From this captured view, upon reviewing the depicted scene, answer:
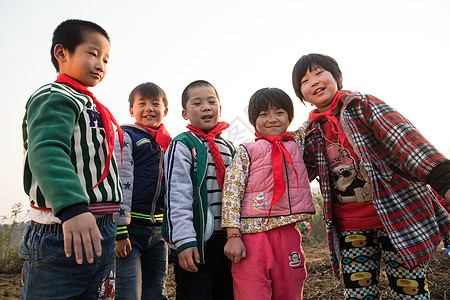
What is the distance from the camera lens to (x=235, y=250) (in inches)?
71.0

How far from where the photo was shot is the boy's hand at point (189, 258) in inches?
67.7

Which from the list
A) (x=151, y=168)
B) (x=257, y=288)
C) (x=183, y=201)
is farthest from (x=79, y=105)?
(x=257, y=288)

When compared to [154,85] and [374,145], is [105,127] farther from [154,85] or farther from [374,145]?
[374,145]

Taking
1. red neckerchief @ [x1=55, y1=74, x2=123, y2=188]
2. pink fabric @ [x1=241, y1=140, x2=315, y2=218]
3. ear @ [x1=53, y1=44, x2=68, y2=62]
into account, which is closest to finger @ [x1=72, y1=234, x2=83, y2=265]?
red neckerchief @ [x1=55, y1=74, x2=123, y2=188]

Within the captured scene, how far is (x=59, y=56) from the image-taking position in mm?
1569

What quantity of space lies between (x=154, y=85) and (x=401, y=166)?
235cm

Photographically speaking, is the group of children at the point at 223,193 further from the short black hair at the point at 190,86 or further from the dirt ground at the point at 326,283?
the dirt ground at the point at 326,283

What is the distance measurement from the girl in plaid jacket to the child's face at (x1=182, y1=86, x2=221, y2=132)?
736 millimetres

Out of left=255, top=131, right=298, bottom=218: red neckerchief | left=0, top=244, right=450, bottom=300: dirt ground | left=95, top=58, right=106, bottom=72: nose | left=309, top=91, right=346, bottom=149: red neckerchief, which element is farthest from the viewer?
left=0, top=244, right=450, bottom=300: dirt ground

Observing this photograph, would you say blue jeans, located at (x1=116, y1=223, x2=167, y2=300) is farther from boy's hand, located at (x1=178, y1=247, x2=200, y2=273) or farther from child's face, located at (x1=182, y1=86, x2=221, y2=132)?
child's face, located at (x1=182, y1=86, x2=221, y2=132)

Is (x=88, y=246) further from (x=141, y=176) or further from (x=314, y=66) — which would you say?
(x=314, y=66)

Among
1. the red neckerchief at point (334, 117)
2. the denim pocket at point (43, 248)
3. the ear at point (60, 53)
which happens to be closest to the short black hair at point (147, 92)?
the ear at point (60, 53)

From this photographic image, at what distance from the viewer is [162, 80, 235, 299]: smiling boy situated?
70.6 inches

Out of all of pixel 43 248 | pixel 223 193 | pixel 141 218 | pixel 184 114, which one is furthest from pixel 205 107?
pixel 43 248
